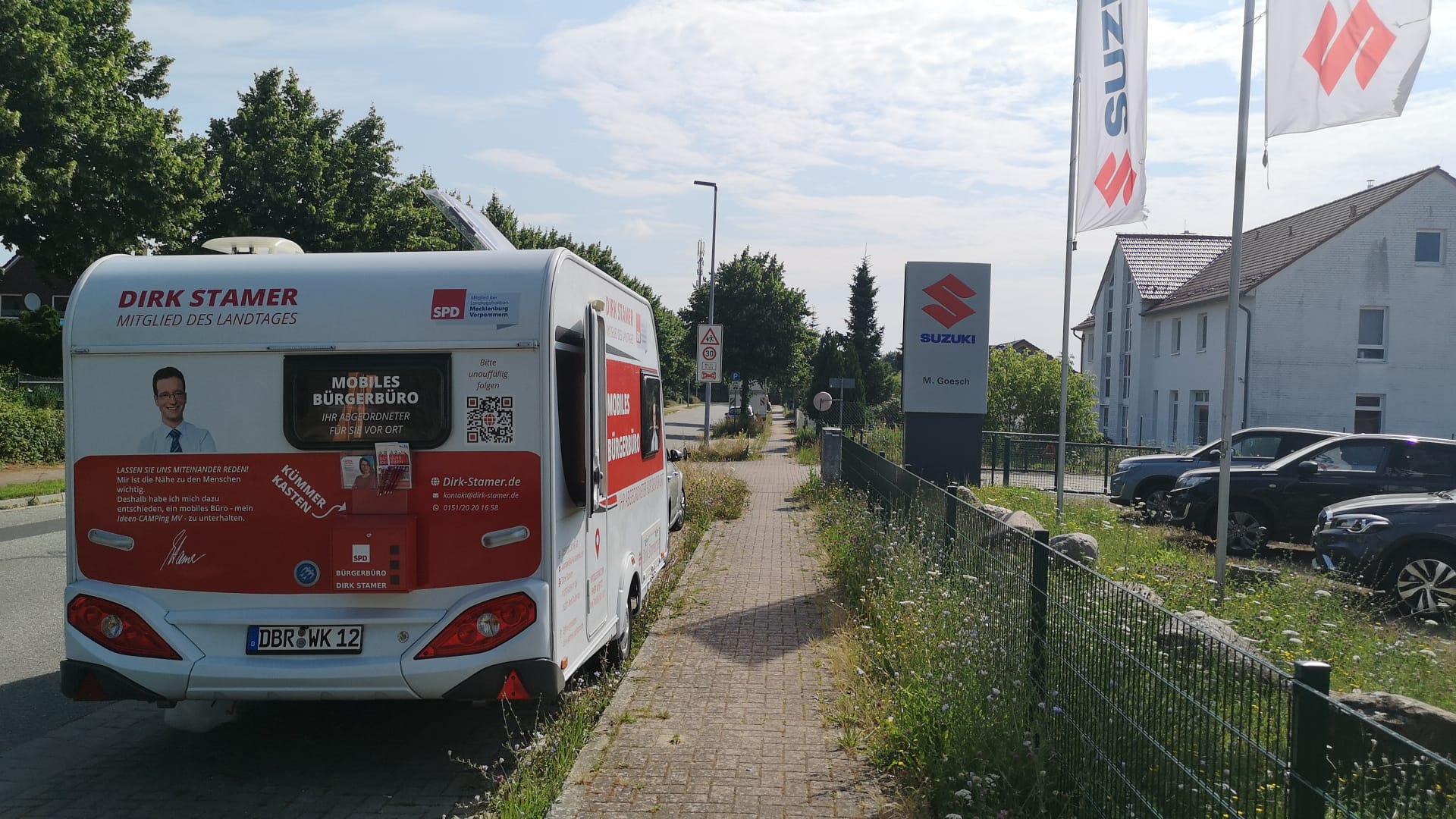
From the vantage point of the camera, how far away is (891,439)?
2134 cm

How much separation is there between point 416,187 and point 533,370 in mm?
31763

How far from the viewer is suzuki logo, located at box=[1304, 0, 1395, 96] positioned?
23.0ft

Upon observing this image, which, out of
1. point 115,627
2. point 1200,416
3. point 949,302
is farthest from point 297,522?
point 1200,416

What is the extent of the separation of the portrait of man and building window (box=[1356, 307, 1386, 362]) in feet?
113

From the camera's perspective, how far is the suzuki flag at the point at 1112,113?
37.3 ft

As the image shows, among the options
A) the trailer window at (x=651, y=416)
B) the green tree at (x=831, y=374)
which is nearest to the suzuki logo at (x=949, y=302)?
the trailer window at (x=651, y=416)

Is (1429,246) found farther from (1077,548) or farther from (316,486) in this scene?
(316,486)

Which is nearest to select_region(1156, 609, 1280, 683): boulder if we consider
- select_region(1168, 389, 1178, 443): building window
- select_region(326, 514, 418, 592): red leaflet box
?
select_region(326, 514, 418, 592): red leaflet box

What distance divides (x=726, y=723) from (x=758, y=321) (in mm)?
44138

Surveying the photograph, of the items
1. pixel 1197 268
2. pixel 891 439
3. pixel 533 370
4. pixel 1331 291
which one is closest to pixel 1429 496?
pixel 533 370

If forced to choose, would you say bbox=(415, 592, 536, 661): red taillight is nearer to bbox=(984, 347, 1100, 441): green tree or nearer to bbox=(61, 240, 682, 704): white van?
bbox=(61, 240, 682, 704): white van

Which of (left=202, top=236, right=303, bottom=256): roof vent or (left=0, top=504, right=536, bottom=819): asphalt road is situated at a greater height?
(left=202, top=236, right=303, bottom=256): roof vent

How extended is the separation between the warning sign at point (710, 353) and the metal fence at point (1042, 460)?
424cm

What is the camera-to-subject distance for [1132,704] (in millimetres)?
3521
